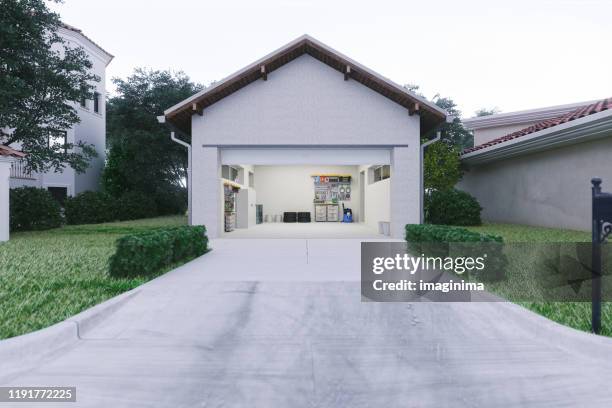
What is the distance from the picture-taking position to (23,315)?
466 cm

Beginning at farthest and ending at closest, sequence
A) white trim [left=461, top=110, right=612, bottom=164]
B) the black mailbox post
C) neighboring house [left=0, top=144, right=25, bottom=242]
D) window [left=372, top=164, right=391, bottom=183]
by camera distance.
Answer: window [left=372, top=164, right=391, bottom=183] → neighboring house [left=0, top=144, right=25, bottom=242] → white trim [left=461, top=110, right=612, bottom=164] → the black mailbox post

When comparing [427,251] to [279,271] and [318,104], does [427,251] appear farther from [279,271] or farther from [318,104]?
[318,104]

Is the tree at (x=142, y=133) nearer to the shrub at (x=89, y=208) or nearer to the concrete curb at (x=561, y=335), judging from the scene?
the shrub at (x=89, y=208)

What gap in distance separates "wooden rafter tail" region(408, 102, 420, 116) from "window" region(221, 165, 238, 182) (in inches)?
283

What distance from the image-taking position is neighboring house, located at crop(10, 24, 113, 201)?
22.5 meters

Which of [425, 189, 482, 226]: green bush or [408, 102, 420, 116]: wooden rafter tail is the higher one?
[408, 102, 420, 116]: wooden rafter tail

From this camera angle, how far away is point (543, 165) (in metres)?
16.4

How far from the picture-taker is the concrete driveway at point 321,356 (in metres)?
3.01

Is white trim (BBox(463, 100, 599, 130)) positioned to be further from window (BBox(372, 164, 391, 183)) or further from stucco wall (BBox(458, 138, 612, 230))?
window (BBox(372, 164, 391, 183))

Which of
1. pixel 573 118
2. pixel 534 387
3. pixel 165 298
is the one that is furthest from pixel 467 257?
pixel 573 118

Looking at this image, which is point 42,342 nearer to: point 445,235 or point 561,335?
point 561,335

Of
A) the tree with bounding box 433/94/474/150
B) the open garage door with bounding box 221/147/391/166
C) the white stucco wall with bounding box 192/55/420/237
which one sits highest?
the tree with bounding box 433/94/474/150

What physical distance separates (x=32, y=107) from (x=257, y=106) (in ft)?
26.6

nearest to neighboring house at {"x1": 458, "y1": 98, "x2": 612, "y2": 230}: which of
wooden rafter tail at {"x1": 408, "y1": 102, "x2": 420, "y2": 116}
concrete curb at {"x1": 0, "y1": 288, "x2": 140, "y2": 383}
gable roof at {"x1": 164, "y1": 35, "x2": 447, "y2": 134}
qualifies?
gable roof at {"x1": 164, "y1": 35, "x2": 447, "y2": 134}
